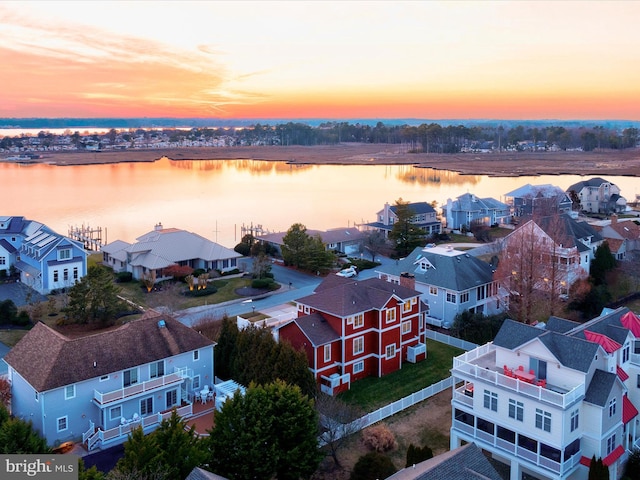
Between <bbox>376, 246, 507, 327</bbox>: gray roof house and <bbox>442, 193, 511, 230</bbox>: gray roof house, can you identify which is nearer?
<bbox>376, 246, 507, 327</bbox>: gray roof house

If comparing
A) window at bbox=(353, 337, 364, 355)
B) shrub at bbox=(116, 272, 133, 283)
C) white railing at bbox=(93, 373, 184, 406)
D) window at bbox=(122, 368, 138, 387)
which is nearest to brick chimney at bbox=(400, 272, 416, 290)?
window at bbox=(353, 337, 364, 355)

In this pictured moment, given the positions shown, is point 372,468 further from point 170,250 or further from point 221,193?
point 221,193

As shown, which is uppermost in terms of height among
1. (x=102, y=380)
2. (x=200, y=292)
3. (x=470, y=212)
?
(x=470, y=212)

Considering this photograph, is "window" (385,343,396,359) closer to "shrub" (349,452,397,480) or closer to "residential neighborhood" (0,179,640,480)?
"residential neighborhood" (0,179,640,480)

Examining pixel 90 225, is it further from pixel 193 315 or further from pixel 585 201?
pixel 585 201

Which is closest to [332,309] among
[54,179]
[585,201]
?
[585,201]

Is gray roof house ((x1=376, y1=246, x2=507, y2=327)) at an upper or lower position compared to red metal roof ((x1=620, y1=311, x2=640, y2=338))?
lower

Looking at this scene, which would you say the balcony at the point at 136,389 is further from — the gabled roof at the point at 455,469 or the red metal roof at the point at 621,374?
the red metal roof at the point at 621,374

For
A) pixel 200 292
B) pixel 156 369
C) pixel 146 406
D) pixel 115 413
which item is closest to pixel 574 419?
pixel 156 369
